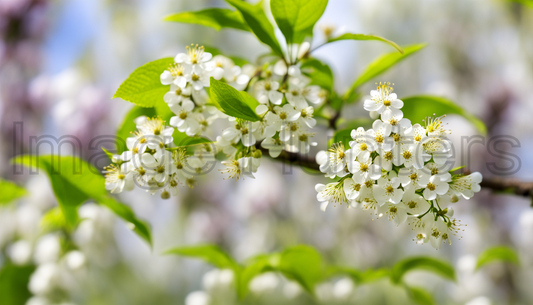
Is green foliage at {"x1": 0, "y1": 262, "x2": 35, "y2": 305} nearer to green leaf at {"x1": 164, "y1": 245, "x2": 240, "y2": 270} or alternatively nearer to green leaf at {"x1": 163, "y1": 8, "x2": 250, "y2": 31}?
green leaf at {"x1": 164, "y1": 245, "x2": 240, "y2": 270}

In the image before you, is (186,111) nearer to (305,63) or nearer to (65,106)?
(305,63)

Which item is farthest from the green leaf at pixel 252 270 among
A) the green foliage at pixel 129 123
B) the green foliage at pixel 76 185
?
the green foliage at pixel 129 123

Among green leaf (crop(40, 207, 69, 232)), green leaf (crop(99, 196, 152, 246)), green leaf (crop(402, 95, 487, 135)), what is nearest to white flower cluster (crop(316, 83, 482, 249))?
green leaf (crop(402, 95, 487, 135))

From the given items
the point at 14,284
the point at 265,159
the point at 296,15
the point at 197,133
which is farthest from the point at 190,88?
the point at 265,159

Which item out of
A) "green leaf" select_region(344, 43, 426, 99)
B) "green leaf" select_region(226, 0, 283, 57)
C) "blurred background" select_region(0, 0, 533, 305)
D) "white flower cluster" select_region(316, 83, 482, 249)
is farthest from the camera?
"blurred background" select_region(0, 0, 533, 305)

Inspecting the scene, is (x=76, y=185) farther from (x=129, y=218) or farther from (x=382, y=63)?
(x=382, y=63)

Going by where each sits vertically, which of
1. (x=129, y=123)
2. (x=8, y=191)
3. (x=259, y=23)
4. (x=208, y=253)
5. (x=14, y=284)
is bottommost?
(x=14, y=284)

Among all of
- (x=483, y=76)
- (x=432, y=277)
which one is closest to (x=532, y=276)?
(x=432, y=277)
